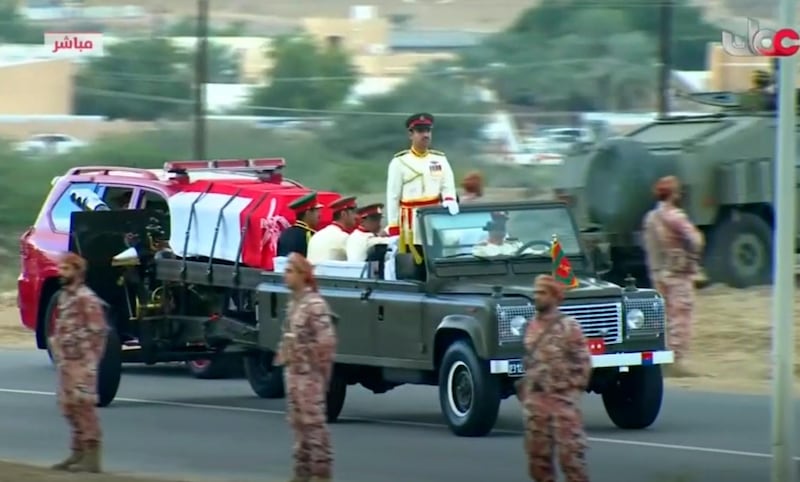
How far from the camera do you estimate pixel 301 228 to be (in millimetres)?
16344

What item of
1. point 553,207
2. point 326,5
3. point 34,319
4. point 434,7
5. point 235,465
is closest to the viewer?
point 235,465

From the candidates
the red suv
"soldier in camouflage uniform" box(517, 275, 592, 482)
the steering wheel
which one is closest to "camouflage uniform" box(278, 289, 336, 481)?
"soldier in camouflage uniform" box(517, 275, 592, 482)

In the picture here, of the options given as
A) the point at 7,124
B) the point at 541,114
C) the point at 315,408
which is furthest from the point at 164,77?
the point at 315,408

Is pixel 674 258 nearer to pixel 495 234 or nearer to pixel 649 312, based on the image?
pixel 495 234

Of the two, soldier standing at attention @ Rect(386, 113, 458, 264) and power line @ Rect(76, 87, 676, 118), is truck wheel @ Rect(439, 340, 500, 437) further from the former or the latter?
power line @ Rect(76, 87, 676, 118)

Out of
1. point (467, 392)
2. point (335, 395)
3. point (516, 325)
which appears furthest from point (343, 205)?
point (516, 325)

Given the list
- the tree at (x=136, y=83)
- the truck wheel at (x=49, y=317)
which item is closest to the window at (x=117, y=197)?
the truck wheel at (x=49, y=317)

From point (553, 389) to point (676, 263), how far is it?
7489mm

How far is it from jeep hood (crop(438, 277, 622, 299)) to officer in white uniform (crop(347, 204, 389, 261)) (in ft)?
3.67

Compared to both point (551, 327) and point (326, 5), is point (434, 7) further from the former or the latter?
point (551, 327)

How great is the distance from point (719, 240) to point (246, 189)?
335 inches

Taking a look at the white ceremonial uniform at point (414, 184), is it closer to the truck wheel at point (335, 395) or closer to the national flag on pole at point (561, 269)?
the truck wheel at point (335, 395)

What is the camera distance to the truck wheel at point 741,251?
2380 cm

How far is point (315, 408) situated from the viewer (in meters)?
11.4
